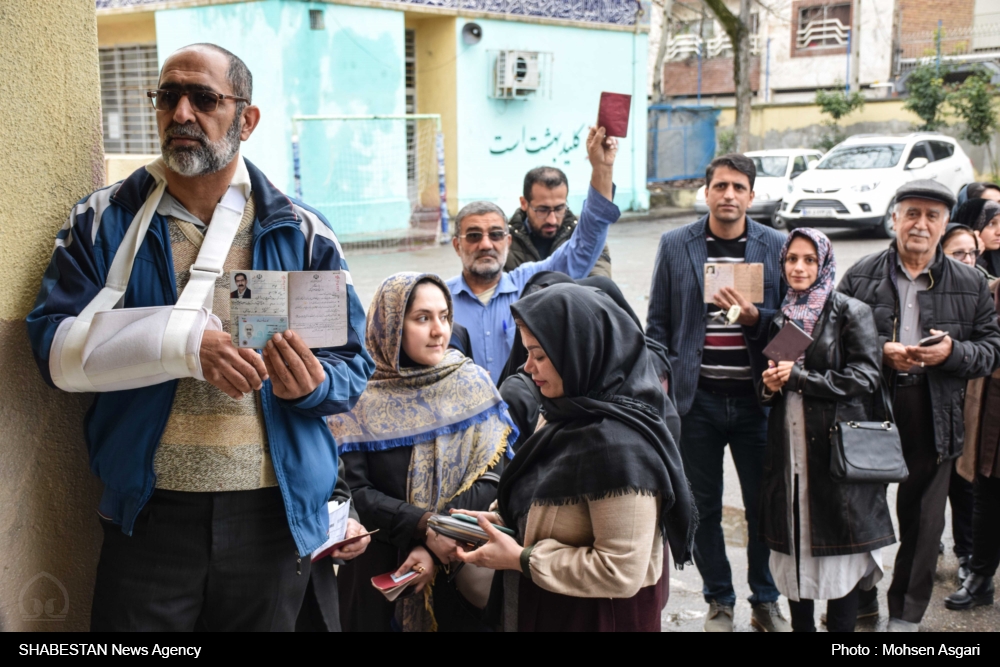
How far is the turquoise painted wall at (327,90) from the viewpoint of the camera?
15.3m

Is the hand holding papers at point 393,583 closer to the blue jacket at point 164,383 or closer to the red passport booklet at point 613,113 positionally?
the blue jacket at point 164,383

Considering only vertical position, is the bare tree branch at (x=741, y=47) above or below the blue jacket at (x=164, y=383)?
above

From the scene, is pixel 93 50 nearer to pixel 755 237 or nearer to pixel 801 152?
pixel 755 237

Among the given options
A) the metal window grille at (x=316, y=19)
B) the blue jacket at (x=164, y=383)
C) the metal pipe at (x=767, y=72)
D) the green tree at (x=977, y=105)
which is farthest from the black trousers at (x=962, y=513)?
the metal pipe at (x=767, y=72)

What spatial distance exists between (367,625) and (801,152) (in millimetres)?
18953

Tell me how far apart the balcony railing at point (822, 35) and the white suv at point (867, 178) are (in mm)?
13028

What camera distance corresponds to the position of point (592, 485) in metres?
2.49

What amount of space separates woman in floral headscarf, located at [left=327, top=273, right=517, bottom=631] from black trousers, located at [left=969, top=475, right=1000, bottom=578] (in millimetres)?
2677

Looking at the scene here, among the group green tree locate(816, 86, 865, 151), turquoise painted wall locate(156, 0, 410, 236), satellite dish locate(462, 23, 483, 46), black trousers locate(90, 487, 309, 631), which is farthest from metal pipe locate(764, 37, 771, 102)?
black trousers locate(90, 487, 309, 631)

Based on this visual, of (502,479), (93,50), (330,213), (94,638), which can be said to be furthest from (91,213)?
(330,213)

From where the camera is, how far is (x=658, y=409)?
2.63 metres

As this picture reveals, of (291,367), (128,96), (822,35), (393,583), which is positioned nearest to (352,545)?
(393,583)

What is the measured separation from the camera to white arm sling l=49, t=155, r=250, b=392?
2135mm

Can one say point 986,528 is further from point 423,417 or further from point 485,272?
point 423,417
